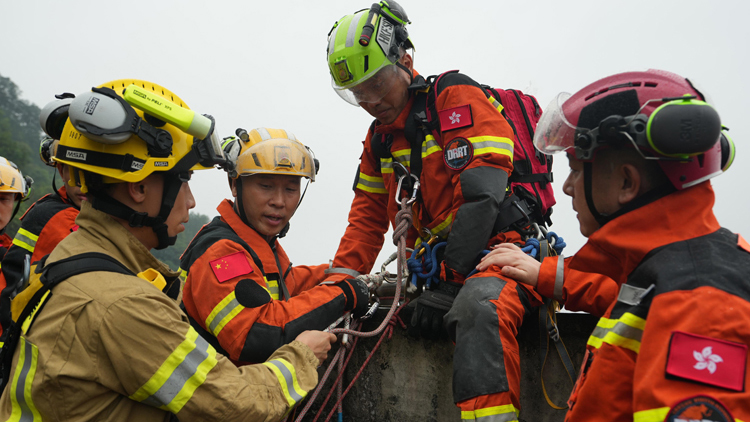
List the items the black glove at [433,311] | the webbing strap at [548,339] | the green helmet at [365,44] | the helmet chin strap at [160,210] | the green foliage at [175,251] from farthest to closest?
1. the green foliage at [175,251]
2. the green helmet at [365,44]
3. the black glove at [433,311]
4. the webbing strap at [548,339]
5. the helmet chin strap at [160,210]

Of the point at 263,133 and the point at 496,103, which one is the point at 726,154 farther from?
the point at 263,133

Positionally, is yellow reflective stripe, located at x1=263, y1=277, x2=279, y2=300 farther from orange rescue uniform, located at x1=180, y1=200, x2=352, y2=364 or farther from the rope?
the rope

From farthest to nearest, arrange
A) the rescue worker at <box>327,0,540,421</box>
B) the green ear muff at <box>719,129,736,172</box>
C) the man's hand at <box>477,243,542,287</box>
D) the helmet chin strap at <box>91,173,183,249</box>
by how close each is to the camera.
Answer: the man's hand at <box>477,243,542,287</box>, the rescue worker at <box>327,0,540,421</box>, the helmet chin strap at <box>91,173,183,249</box>, the green ear muff at <box>719,129,736,172</box>

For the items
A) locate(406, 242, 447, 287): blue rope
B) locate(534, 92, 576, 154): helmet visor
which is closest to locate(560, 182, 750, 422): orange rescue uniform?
locate(534, 92, 576, 154): helmet visor

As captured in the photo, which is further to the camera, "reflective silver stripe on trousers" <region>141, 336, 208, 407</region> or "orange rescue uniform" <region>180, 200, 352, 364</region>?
"orange rescue uniform" <region>180, 200, 352, 364</region>

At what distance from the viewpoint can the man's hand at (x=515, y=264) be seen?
2.86 meters

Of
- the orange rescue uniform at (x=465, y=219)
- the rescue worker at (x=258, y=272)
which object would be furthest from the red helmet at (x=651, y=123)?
the rescue worker at (x=258, y=272)

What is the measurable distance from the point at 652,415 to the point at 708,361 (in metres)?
0.22

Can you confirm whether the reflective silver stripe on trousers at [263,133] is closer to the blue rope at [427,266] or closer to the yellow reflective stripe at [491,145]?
the blue rope at [427,266]

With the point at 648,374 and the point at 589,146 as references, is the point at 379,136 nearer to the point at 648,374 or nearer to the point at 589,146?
the point at 589,146

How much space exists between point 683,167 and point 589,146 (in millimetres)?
313

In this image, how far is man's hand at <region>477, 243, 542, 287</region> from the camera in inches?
113

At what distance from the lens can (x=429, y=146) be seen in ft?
12.5

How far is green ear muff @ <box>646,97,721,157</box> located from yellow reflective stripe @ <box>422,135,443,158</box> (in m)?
2.09
